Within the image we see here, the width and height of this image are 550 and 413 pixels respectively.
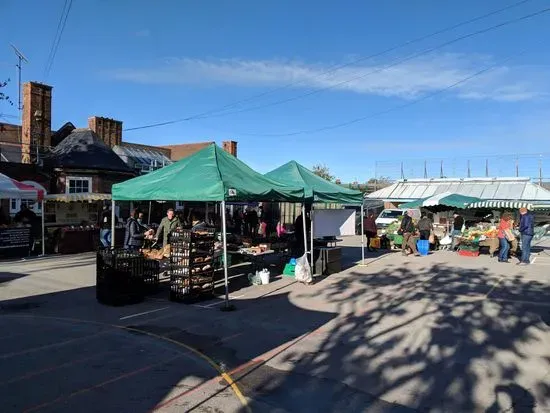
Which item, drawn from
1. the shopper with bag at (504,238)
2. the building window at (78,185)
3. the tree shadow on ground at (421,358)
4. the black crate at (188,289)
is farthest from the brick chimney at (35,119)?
the shopper with bag at (504,238)

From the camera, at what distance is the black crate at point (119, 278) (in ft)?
29.3

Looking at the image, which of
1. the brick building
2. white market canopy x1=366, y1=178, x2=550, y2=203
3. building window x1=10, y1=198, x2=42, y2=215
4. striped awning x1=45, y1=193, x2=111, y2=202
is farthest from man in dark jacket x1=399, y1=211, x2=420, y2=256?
white market canopy x1=366, y1=178, x2=550, y2=203

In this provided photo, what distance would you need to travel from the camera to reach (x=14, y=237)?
15.9m

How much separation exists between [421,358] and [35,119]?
25.2 metres

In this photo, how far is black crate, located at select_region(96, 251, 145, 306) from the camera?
29.3ft

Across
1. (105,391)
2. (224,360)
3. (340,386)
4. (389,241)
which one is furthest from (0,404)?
(389,241)

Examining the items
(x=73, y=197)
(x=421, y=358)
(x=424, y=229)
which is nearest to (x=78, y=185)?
(x=73, y=197)

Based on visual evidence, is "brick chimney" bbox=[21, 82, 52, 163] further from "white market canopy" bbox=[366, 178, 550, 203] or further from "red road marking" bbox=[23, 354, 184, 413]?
"white market canopy" bbox=[366, 178, 550, 203]

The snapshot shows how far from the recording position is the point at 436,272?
13828mm

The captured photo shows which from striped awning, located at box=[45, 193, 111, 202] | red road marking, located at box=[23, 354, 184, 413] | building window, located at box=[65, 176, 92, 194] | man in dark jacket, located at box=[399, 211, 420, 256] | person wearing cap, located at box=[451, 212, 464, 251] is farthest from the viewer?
building window, located at box=[65, 176, 92, 194]

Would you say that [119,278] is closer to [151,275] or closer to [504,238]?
[151,275]

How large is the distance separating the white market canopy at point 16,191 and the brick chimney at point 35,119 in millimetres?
8463

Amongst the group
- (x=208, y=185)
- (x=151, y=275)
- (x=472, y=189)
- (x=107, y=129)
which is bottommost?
(x=151, y=275)

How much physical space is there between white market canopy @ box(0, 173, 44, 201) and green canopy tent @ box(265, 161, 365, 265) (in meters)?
8.89
